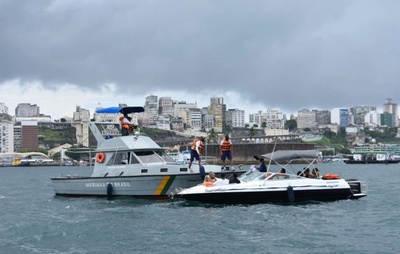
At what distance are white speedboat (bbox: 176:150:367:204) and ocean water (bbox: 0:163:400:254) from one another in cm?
42

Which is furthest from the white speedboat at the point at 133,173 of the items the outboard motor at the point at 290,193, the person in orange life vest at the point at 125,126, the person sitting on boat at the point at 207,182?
the outboard motor at the point at 290,193

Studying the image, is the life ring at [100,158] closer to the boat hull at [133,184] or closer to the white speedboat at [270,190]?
the boat hull at [133,184]

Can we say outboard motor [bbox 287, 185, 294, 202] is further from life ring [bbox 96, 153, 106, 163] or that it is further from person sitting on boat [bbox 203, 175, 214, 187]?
life ring [bbox 96, 153, 106, 163]

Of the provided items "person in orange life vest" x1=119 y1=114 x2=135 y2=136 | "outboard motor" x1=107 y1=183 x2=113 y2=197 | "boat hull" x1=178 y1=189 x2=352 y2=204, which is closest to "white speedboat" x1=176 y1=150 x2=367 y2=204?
"boat hull" x1=178 y1=189 x2=352 y2=204

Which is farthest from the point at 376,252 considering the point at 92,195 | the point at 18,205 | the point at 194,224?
the point at 18,205

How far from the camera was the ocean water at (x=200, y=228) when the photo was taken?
22766 mm

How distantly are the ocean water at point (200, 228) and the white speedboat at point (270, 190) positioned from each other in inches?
16.6

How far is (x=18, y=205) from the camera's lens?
38.0 m

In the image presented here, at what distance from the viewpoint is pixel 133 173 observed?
37.0 metres

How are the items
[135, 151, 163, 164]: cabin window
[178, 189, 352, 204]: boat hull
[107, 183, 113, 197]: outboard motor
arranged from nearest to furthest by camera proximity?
[178, 189, 352, 204]: boat hull, [107, 183, 113, 197]: outboard motor, [135, 151, 163, 164]: cabin window

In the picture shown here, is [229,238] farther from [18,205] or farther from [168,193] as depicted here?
[18,205]

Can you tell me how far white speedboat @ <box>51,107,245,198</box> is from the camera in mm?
35250

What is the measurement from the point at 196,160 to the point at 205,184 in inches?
217

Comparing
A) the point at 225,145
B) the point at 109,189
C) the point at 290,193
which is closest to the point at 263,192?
the point at 290,193
